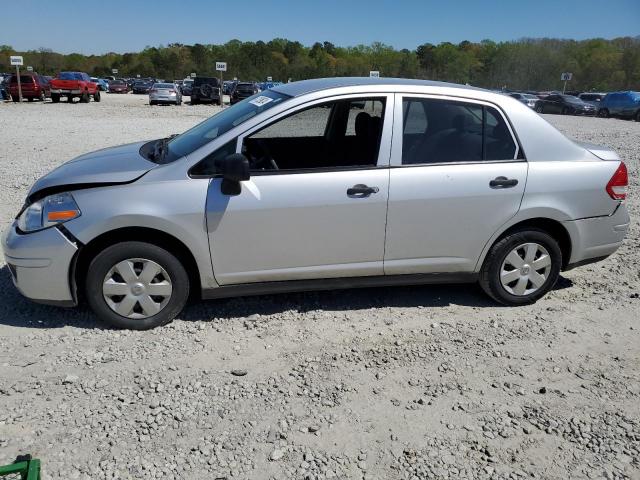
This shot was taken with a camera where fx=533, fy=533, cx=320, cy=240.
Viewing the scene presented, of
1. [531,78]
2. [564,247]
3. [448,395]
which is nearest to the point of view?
[448,395]

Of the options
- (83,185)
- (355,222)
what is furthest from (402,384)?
(83,185)

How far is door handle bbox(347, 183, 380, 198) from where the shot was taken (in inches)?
157

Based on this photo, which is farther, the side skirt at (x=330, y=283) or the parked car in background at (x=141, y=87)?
the parked car in background at (x=141, y=87)

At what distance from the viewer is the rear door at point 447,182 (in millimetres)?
4117

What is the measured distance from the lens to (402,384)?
3477 millimetres

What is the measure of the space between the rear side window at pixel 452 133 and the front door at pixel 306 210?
206 millimetres

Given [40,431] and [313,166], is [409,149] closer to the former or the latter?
[313,166]

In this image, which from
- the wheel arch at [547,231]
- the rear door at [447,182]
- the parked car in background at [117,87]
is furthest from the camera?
the parked car in background at [117,87]

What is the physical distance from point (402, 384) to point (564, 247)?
7.06 feet

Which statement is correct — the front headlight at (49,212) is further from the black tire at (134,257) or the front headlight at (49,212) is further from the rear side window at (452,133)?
the rear side window at (452,133)

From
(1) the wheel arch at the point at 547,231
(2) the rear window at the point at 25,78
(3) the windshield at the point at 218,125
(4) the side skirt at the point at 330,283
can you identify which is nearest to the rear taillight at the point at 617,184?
(1) the wheel arch at the point at 547,231

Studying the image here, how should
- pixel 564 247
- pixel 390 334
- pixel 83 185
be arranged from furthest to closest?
pixel 564 247
pixel 390 334
pixel 83 185

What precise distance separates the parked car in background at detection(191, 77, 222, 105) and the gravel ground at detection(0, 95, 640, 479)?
110 feet

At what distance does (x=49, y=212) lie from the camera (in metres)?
3.75
